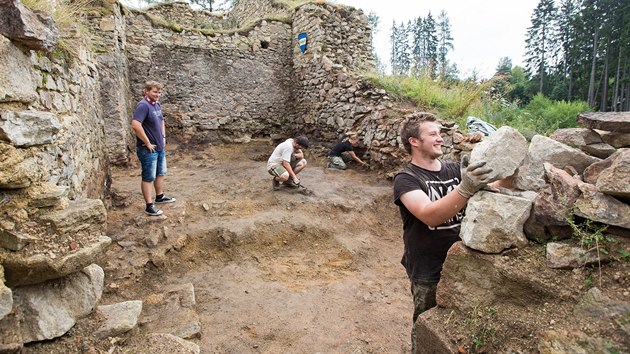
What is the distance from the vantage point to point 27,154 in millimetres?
1869

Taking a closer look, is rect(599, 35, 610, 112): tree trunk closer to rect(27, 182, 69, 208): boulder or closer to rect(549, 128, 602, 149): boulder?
rect(549, 128, 602, 149): boulder

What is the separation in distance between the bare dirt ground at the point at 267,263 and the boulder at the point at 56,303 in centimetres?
7

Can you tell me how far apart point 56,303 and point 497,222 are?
7.47 ft

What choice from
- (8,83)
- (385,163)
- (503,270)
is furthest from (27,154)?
(385,163)

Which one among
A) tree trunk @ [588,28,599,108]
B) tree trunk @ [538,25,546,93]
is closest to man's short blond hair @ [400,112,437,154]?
tree trunk @ [588,28,599,108]

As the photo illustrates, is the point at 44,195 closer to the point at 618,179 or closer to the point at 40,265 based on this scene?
the point at 40,265

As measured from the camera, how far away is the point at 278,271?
13.5 feet

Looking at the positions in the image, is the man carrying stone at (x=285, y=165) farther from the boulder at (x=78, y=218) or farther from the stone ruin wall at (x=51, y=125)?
the boulder at (x=78, y=218)

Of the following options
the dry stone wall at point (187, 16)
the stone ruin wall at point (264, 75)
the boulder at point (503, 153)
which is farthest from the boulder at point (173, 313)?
the dry stone wall at point (187, 16)

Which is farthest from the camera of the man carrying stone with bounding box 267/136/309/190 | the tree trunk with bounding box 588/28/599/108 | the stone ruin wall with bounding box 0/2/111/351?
the tree trunk with bounding box 588/28/599/108

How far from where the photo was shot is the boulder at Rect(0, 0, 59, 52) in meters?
1.78

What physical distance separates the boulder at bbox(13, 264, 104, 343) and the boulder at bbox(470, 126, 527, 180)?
2.24 meters

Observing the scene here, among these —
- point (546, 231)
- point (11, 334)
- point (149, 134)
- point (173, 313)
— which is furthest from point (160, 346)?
point (149, 134)

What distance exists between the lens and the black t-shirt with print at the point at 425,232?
196 cm
